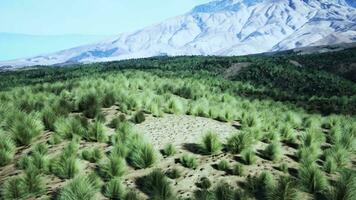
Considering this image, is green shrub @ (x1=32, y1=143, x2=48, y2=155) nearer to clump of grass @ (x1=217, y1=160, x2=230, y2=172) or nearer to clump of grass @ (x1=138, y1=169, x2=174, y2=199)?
clump of grass @ (x1=138, y1=169, x2=174, y2=199)

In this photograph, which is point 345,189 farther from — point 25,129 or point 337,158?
point 25,129

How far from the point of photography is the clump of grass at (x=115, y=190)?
1005cm

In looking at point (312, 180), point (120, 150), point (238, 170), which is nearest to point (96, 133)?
point (120, 150)

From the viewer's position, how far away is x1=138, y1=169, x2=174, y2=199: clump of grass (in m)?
10.1

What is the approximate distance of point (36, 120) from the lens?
14.1 meters

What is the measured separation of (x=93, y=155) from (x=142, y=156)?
142cm

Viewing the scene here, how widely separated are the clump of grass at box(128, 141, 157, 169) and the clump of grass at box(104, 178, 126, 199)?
1540 millimetres

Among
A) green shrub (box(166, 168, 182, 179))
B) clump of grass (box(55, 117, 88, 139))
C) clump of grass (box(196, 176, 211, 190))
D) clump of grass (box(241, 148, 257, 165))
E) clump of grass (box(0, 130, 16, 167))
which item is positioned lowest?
clump of grass (box(196, 176, 211, 190))

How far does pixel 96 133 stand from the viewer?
44.5 ft

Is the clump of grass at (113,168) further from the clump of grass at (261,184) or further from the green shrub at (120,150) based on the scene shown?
the clump of grass at (261,184)

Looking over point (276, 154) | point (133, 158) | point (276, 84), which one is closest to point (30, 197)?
point (133, 158)

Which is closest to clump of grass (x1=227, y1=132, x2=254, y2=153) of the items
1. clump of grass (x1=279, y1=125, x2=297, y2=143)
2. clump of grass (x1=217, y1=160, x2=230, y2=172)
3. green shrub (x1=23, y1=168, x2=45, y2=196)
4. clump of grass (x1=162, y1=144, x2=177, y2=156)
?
clump of grass (x1=217, y1=160, x2=230, y2=172)

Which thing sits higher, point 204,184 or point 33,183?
point 33,183

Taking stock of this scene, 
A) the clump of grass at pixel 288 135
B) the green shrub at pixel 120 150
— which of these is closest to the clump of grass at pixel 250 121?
the clump of grass at pixel 288 135
